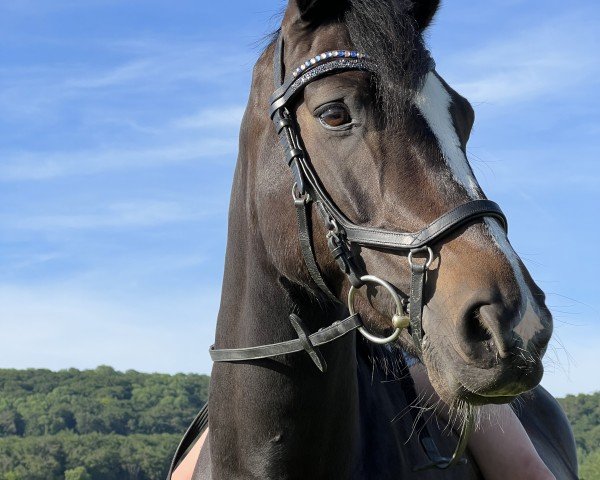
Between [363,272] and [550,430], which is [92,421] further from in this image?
[363,272]

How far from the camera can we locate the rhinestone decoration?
3.84 m

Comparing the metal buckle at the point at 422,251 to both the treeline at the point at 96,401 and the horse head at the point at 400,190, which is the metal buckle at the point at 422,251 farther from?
the treeline at the point at 96,401

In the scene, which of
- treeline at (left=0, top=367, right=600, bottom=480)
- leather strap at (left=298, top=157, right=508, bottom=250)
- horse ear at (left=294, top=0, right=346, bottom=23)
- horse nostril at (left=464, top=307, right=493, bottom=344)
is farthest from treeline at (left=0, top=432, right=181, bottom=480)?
horse nostril at (left=464, top=307, right=493, bottom=344)

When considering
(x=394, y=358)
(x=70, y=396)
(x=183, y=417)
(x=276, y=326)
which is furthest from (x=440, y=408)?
(x=70, y=396)

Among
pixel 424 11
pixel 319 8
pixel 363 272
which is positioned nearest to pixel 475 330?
pixel 363 272

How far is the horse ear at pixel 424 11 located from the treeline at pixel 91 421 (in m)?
36.5

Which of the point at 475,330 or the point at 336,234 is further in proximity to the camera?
the point at 336,234

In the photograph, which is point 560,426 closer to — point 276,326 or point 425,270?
point 276,326

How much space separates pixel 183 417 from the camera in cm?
4162

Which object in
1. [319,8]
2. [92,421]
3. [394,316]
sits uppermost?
[92,421]

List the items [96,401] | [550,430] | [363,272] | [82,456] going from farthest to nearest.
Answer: [82,456]
[96,401]
[550,430]
[363,272]

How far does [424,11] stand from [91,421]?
63206 millimetres

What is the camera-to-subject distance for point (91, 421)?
6394 cm

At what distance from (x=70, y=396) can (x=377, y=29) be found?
7171cm
